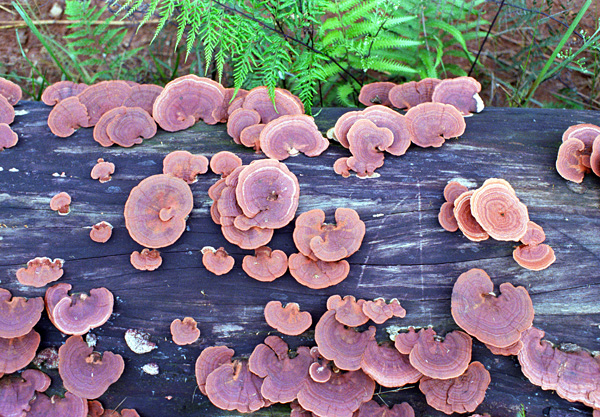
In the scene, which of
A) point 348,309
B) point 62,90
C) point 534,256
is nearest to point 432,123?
point 534,256

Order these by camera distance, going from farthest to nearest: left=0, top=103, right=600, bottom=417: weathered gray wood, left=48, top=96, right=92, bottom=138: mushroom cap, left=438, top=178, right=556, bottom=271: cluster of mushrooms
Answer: left=48, top=96, right=92, bottom=138: mushroom cap < left=0, top=103, right=600, bottom=417: weathered gray wood < left=438, top=178, right=556, bottom=271: cluster of mushrooms

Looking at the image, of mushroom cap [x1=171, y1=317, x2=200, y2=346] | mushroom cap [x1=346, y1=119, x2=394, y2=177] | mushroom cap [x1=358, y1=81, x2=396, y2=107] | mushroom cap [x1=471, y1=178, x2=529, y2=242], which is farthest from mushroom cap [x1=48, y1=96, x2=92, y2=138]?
mushroom cap [x1=471, y1=178, x2=529, y2=242]

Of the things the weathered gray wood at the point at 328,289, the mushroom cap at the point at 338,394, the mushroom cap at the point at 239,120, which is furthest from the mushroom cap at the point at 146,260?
the mushroom cap at the point at 338,394

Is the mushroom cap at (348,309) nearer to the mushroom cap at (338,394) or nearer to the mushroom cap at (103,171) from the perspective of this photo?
the mushroom cap at (338,394)

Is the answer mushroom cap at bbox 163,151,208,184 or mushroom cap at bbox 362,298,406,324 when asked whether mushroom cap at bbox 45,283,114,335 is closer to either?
mushroom cap at bbox 163,151,208,184

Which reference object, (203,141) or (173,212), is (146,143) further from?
(173,212)

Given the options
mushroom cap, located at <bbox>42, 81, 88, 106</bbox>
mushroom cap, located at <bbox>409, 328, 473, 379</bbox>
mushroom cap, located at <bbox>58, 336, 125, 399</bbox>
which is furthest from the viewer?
mushroom cap, located at <bbox>42, 81, 88, 106</bbox>
